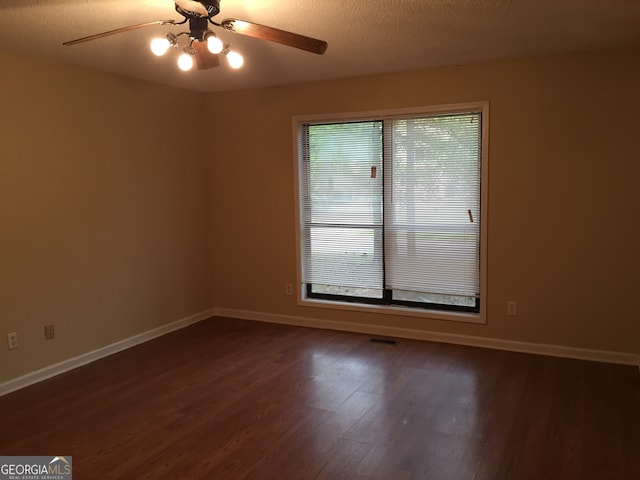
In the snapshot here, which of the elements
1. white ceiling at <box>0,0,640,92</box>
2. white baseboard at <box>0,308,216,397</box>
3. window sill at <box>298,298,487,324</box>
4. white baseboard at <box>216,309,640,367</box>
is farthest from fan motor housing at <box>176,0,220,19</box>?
white baseboard at <box>216,309,640,367</box>

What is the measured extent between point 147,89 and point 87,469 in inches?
126

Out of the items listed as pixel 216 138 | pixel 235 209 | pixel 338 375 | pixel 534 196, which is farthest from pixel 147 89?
pixel 534 196

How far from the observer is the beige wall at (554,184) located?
3682mm

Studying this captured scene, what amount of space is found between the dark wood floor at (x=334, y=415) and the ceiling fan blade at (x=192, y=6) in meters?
2.23

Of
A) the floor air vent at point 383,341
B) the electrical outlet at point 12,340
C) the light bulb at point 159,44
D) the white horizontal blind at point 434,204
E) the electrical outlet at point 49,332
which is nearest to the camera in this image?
the light bulb at point 159,44

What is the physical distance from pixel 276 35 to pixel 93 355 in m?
3.03

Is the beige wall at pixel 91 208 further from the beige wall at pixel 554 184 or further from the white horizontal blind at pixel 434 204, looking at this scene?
the white horizontal blind at pixel 434 204

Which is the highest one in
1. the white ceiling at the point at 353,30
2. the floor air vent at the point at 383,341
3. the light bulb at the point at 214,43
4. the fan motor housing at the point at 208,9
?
the white ceiling at the point at 353,30

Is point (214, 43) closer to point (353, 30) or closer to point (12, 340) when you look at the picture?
point (353, 30)

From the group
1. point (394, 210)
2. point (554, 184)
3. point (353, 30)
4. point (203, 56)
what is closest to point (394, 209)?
point (394, 210)

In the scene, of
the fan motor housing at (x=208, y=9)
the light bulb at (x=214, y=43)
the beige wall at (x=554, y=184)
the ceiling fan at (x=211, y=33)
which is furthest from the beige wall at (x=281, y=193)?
the light bulb at (x=214, y=43)

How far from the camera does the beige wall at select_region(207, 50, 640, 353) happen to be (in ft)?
12.1

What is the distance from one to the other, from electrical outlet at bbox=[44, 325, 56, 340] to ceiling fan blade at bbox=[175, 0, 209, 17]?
2642 mm

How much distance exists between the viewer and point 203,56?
2.71 metres
